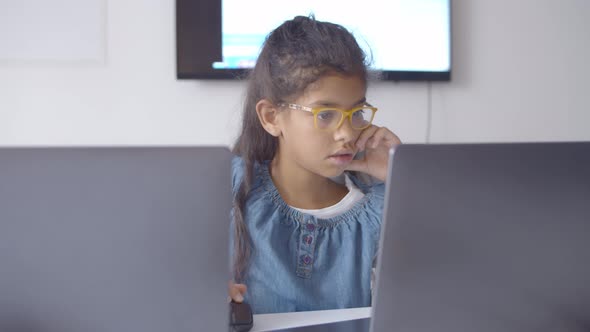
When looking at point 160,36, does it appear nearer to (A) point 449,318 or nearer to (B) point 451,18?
(B) point 451,18

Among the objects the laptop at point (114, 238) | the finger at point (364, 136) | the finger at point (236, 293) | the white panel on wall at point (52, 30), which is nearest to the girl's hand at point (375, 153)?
the finger at point (364, 136)

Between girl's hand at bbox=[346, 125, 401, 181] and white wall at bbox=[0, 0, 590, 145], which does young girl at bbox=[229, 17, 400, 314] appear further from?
white wall at bbox=[0, 0, 590, 145]

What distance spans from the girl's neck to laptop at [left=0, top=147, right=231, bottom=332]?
29.4 inches

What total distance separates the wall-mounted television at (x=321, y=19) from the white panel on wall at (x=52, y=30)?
31cm

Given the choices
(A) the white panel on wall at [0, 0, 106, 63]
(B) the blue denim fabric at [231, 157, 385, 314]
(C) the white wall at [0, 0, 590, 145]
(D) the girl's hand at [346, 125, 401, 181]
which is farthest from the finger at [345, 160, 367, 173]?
(A) the white panel on wall at [0, 0, 106, 63]

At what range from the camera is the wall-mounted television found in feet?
6.28

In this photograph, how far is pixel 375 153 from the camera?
1.32 metres

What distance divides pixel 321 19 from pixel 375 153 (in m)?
0.85

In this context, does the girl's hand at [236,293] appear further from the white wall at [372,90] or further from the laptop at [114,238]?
the white wall at [372,90]

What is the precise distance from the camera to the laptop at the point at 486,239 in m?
0.50

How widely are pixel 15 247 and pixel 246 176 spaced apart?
2.53 ft

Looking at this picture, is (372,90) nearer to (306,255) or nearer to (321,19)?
(321,19)

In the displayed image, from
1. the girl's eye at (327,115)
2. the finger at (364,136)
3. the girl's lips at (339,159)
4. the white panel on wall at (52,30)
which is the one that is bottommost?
the girl's lips at (339,159)

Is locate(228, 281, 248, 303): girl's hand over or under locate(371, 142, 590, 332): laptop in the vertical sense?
under
